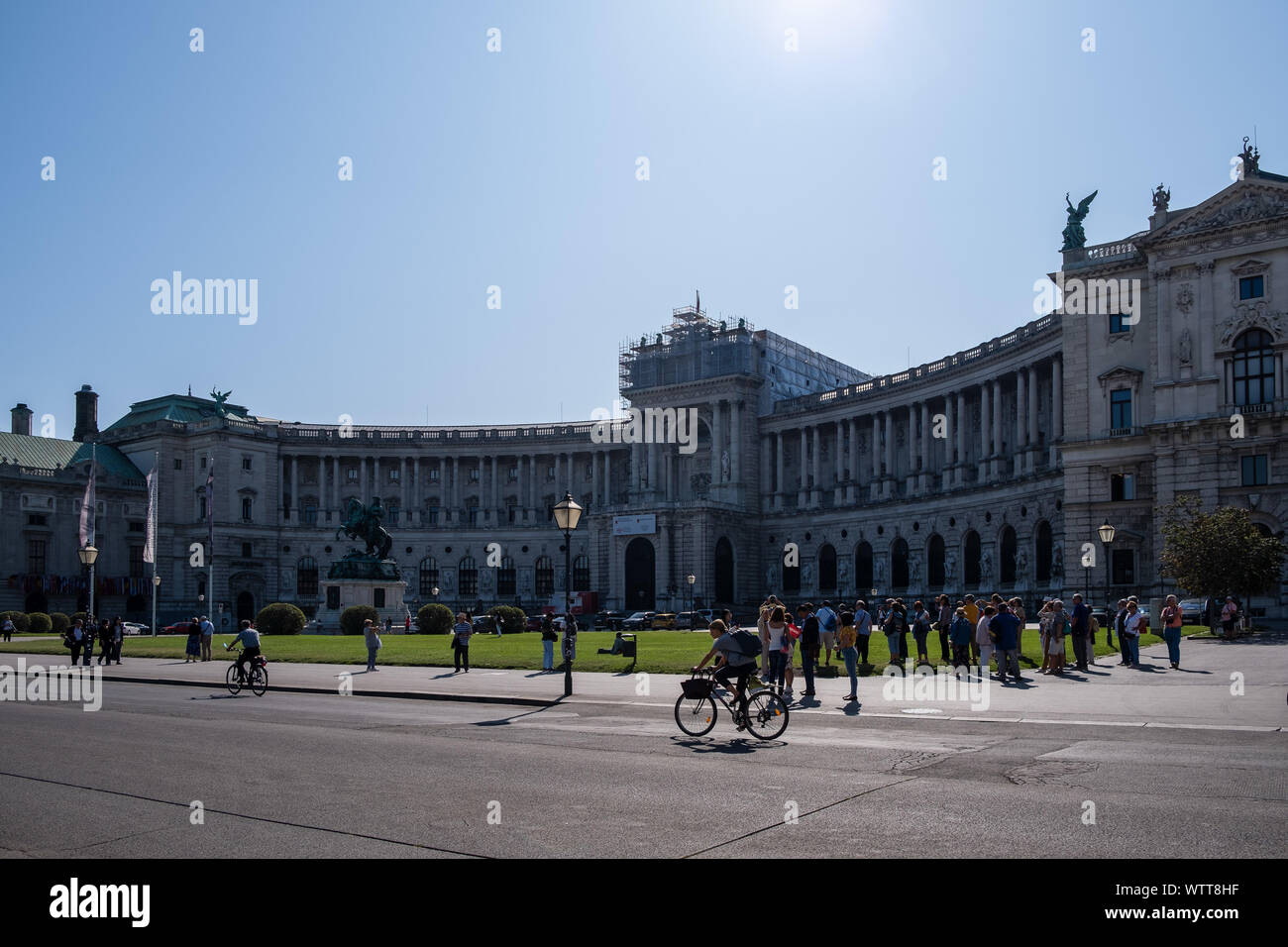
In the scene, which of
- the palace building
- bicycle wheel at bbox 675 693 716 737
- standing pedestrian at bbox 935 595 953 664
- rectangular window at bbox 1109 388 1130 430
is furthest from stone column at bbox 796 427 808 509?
bicycle wheel at bbox 675 693 716 737

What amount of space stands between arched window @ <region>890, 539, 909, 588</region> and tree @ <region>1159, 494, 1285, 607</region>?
152ft

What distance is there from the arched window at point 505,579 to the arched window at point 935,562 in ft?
153

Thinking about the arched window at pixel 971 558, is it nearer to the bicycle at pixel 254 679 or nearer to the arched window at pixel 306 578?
the bicycle at pixel 254 679

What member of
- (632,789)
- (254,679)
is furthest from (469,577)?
(632,789)

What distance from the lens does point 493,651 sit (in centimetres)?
4994

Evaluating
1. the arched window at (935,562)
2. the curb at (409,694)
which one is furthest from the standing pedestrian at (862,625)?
the arched window at (935,562)

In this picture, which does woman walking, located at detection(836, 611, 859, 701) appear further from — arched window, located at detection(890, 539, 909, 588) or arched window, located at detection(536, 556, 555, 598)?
arched window, located at detection(536, 556, 555, 598)

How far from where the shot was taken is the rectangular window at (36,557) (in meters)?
103

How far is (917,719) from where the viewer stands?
23656 mm
